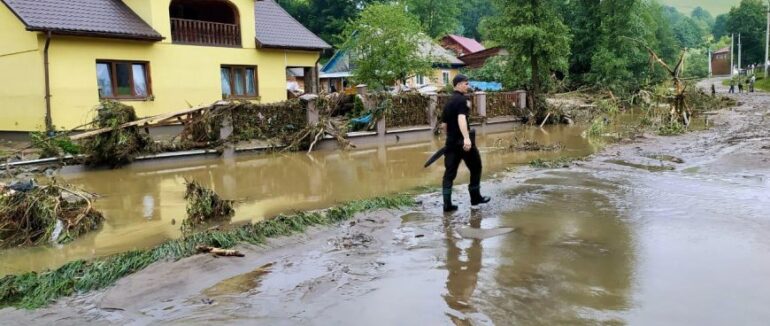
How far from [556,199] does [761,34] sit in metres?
79.0

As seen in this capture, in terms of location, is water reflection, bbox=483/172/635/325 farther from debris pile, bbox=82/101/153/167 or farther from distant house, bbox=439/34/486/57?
distant house, bbox=439/34/486/57

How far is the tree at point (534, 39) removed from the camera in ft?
81.0

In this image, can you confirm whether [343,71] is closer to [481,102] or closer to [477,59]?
[477,59]

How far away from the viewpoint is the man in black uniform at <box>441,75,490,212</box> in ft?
24.4

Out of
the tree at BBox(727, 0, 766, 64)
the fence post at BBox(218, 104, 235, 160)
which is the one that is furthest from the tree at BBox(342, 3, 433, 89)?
the tree at BBox(727, 0, 766, 64)

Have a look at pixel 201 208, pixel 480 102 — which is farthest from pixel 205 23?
pixel 201 208

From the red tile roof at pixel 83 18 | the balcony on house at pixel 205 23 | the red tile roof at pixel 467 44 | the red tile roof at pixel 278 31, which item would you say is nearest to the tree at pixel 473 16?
the red tile roof at pixel 467 44

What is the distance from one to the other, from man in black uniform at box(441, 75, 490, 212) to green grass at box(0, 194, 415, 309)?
→ 4.67ft

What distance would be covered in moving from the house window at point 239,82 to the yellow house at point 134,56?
39mm

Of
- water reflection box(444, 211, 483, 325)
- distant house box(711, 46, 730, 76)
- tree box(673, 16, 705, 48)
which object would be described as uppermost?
tree box(673, 16, 705, 48)

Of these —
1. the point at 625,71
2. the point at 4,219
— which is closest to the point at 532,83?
the point at 625,71

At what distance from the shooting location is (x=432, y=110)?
66.9 ft

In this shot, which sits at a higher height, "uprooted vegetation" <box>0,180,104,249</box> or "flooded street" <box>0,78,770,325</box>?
"uprooted vegetation" <box>0,180,104,249</box>

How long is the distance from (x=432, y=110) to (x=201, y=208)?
537 inches
